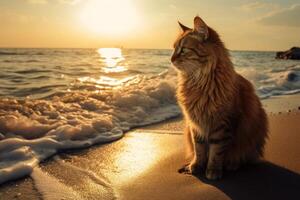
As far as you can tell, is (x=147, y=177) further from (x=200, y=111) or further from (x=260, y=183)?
(x=260, y=183)

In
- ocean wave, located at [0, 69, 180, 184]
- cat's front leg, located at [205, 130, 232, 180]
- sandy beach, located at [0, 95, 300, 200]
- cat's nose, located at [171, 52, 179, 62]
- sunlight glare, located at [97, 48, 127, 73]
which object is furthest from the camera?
sunlight glare, located at [97, 48, 127, 73]

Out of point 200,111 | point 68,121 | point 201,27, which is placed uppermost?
point 201,27

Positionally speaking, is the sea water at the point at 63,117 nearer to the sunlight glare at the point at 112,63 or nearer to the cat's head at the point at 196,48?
the cat's head at the point at 196,48

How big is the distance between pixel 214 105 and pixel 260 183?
2.55 feet

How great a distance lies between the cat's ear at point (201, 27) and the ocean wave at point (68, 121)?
2101 millimetres

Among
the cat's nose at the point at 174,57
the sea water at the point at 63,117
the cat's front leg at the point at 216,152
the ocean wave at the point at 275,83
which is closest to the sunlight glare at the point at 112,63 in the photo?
the ocean wave at the point at 275,83

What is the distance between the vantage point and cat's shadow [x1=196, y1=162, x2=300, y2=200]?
2760mm

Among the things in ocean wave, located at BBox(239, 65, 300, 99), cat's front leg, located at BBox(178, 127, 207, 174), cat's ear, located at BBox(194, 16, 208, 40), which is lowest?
ocean wave, located at BBox(239, 65, 300, 99)

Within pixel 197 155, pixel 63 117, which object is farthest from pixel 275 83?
pixel 197 155

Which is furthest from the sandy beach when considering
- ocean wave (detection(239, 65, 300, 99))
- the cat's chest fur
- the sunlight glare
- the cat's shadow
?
the sunlight glare

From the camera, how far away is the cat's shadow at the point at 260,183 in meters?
2.76

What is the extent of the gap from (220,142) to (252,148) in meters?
0.42

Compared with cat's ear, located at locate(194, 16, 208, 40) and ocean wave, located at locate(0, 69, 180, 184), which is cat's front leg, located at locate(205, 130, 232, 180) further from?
ocean wave, located at locate(0, 69, 180, 184)

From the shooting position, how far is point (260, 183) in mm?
2982
